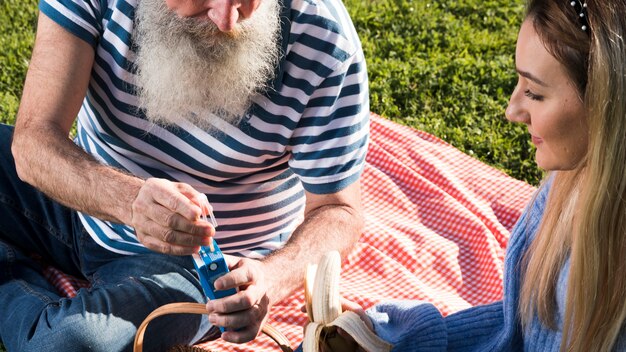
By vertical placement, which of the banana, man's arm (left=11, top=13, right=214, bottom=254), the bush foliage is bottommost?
the bush foliage

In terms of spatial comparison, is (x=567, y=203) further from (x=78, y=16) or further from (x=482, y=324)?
(x=78, y=16)

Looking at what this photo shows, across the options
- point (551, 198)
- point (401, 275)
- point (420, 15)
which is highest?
point (551, 198)

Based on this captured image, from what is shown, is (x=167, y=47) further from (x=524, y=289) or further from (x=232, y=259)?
(x=524, y=289)

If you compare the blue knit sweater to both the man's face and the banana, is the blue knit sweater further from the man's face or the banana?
the man's face

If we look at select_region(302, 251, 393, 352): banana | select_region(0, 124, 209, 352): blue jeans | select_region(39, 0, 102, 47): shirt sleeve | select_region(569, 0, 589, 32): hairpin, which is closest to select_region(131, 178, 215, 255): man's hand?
select_region(302, 251, 393, 352): banana

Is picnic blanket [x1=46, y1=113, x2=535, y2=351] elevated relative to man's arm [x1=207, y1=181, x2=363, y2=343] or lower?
lower

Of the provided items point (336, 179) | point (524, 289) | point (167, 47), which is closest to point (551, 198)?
point (524, 289)

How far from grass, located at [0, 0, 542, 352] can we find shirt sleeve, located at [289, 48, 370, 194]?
177cm

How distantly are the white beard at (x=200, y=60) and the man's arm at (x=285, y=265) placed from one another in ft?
1.34

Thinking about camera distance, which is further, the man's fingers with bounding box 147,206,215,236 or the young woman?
the man's fingers with bounding box 147,206,215,236

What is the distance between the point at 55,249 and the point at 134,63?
32.1 inches

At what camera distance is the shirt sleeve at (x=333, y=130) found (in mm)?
2910

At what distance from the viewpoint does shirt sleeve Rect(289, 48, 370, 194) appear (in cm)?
291

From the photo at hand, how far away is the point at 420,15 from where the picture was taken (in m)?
5.74
